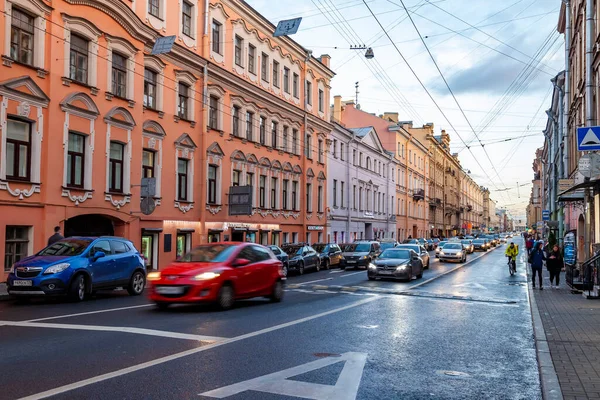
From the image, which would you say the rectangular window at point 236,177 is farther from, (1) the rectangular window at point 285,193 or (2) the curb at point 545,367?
(2) the curb at point 545,367

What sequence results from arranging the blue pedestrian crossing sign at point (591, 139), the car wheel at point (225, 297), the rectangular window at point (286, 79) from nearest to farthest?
the blue pedestrian crossing sign at point (591, 139), the car wheel at point (225, 297), the rectangular window at point (286, 79)

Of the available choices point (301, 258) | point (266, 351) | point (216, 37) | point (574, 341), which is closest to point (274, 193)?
point (301, 258)

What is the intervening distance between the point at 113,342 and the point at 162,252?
17463mm

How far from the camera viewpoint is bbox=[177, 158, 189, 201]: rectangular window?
27.3m

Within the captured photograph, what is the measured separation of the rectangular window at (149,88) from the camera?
985 inches

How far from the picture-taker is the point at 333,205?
47219 millimetres

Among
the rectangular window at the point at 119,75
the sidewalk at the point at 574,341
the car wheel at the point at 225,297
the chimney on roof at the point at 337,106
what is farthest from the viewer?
the chimney on roof at the point at 337,106

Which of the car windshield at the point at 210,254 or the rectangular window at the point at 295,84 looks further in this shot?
the rectangular window at the point at 295,84

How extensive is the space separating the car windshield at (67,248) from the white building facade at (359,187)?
104ft

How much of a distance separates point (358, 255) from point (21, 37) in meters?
19.4

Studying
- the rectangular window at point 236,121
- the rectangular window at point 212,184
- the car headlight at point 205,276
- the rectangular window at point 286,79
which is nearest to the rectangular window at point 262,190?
the rectangular window at point 236,121

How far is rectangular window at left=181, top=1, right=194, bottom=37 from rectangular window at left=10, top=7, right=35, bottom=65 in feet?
30.2

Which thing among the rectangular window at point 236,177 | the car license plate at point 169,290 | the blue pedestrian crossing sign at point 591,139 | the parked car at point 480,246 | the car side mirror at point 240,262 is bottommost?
the parked car at point 480,246

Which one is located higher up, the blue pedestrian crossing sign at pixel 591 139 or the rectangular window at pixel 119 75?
the rectangular window at pixel 119 75
